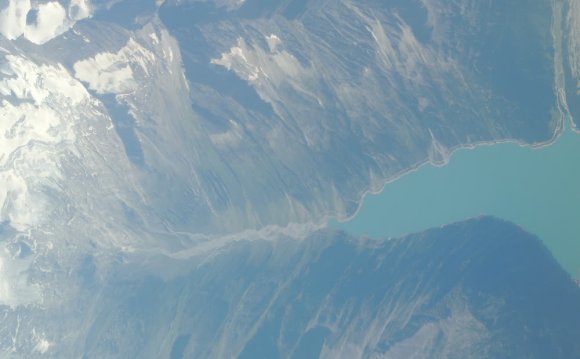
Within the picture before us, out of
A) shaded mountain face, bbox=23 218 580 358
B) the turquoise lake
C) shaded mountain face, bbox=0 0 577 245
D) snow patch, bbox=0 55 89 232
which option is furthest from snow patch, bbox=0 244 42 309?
the turquoise lake

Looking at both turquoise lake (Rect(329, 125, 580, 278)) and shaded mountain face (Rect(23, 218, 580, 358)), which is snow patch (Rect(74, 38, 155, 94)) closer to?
shaded mountain face (Rect(23, 218, 580, 358))

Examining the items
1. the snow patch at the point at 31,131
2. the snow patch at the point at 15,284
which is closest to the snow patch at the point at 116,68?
the snow patch at the point at 31,131

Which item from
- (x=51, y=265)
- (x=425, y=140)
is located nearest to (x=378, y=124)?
(x=425, y=140)

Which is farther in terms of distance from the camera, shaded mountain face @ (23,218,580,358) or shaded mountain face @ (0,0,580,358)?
→ shaded mountain face @ (0,0,580,358)

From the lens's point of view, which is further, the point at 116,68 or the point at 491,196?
the point at 116,68

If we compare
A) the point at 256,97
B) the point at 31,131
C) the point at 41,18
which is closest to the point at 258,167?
the point at 256,97

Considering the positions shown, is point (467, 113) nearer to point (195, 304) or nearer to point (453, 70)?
point (453, 70)

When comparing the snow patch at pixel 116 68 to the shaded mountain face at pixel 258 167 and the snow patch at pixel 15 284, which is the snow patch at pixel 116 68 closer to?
the shaded mountain face at pixel 258 167

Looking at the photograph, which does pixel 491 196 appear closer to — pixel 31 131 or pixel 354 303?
pixel 354 303
